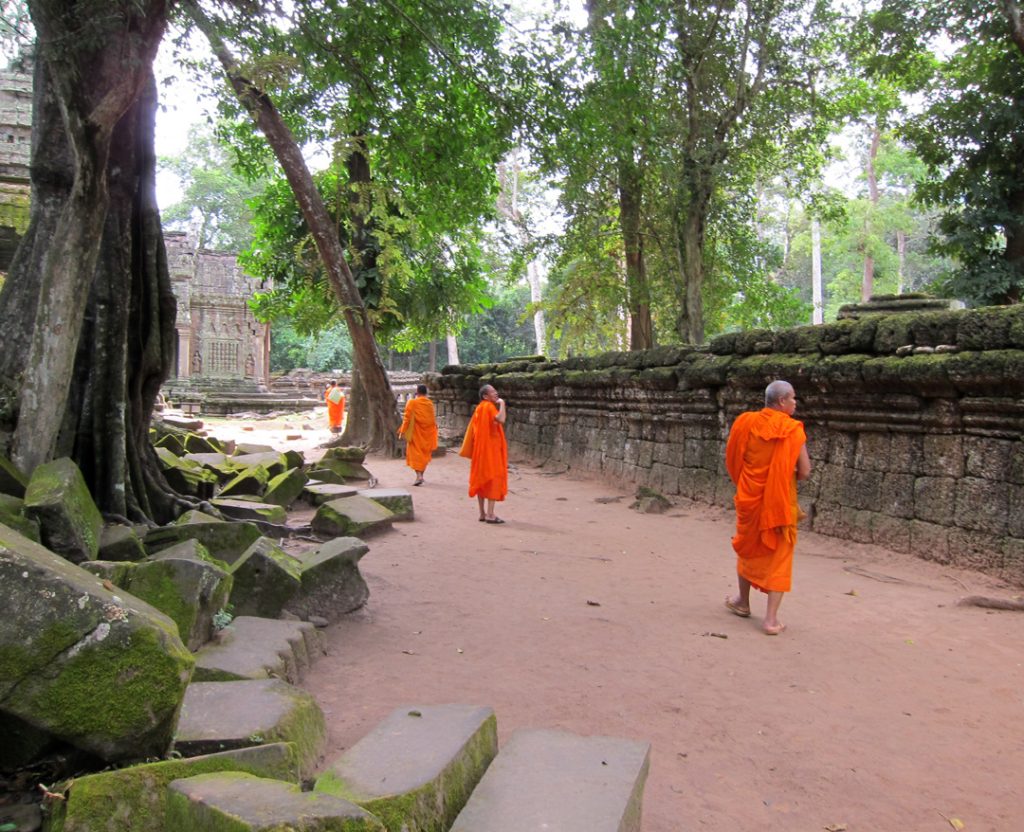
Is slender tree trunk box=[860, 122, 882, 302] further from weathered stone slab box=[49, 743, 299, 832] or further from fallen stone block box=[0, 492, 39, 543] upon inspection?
weathered stone slab box=[49, 743, 299, 832]

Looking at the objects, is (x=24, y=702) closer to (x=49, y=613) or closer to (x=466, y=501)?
(x=49, y=613)

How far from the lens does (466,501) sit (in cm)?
881

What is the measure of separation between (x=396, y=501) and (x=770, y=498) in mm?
3804

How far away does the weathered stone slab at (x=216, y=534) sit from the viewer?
4.11m

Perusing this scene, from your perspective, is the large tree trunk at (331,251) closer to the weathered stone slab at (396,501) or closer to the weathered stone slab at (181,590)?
the weathered stone slab at (396,501)

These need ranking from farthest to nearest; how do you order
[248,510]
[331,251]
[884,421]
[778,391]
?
1. [331,251]
2. [248,510]
3. [884,421]
4. [778,391]

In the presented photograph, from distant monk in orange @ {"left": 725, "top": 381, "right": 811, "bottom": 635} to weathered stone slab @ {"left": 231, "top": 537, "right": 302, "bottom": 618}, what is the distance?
2489 millimetres

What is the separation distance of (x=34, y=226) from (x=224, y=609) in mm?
2661

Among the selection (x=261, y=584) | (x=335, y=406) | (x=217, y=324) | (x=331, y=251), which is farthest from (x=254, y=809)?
(x=217, y=324)

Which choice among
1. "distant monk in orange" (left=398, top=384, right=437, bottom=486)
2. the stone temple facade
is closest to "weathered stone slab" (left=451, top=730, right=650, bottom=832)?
"distant monk in orange" (left=398, top=384, right=437, bottom=486)

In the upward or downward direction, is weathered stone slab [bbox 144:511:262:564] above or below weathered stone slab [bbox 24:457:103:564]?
below

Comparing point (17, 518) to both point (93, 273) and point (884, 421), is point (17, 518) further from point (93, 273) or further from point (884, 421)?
point (884, 421)

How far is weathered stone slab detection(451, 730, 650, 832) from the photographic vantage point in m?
1.87

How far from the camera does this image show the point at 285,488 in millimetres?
7219
